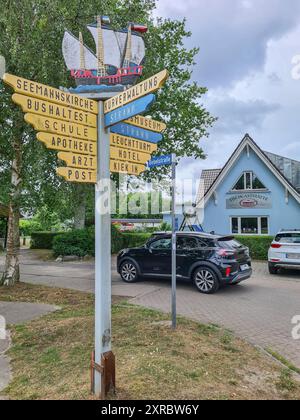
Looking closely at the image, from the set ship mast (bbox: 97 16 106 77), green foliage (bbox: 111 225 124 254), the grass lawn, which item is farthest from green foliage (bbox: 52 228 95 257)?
ship mast (bbox: 97 16 106 77)

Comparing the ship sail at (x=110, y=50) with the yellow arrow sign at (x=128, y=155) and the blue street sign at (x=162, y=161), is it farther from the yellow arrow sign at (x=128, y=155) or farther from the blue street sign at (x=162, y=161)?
the blue street sign at (x=162, y=161)

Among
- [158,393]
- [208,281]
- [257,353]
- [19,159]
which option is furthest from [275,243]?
[158,393]

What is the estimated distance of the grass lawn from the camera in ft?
12.2

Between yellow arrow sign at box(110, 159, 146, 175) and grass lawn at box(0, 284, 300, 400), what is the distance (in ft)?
7.71

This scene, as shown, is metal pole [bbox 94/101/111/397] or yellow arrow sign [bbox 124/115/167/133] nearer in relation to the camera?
metal pole [bbox 94/101/111/397]

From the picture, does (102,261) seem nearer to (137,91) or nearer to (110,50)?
(137,91)

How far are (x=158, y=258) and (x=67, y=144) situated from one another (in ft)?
23.8

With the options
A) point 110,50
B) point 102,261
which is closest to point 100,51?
point 110,50

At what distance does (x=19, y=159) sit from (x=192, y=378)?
7.17m

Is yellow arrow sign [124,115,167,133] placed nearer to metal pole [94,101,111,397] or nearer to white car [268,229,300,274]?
metal pole [94,101,111,397]

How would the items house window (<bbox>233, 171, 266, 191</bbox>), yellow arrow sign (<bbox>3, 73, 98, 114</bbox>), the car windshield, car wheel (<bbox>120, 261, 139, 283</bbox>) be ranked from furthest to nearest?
house window (<bbox>233, 171, 266, 191</bbox>) < the car windshield < car wheel (<bbox>120, 261, 139, 283</bbox>) < yellow arrow sign (<bbox>3, 73, 98, 114</bbox>)

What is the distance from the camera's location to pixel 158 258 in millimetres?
10359

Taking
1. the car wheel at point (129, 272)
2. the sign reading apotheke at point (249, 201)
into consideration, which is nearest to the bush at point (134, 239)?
the sign reading apotheke at point (249, 201)

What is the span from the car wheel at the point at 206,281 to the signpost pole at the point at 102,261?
19.3 feet
